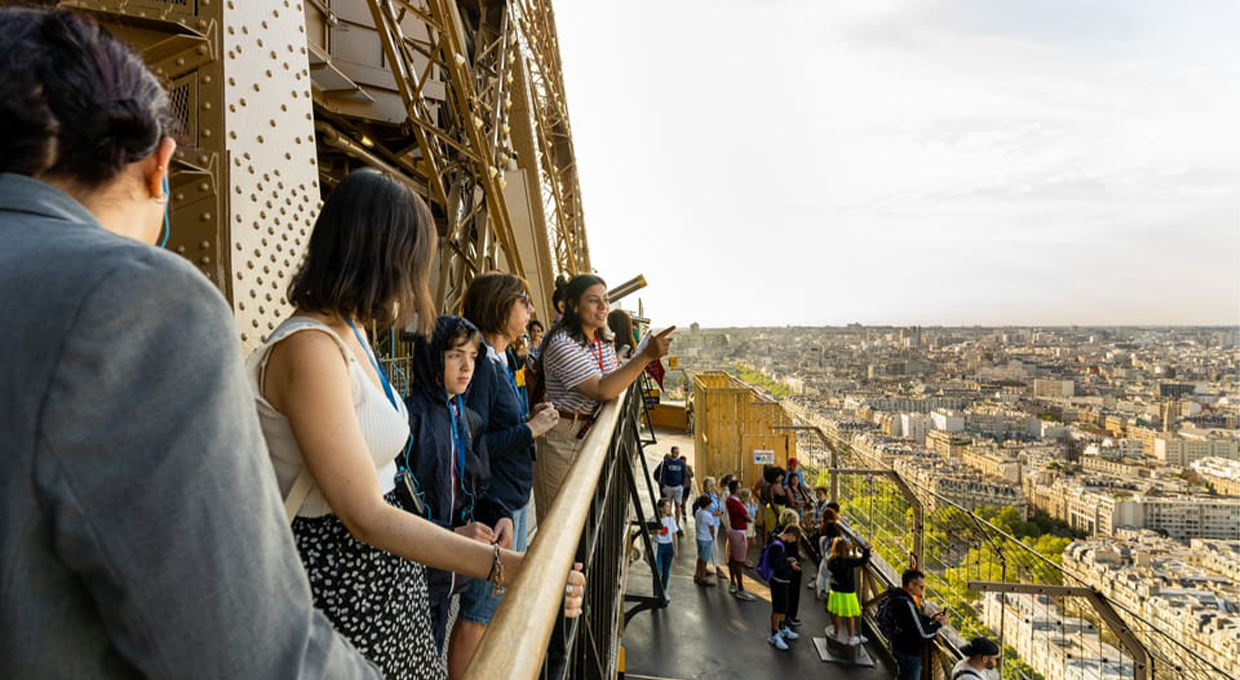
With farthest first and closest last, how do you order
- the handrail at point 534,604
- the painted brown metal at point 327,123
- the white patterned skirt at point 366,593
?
the painted brown metal at point 327,123, the white patterned skirt at point 366,593, the handrail at point 534,604

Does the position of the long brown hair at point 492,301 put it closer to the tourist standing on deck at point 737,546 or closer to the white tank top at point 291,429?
the white tank top at point 291,429

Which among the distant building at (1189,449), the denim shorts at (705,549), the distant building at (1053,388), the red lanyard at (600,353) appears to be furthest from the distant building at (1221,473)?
the red lanyard at (600,353)

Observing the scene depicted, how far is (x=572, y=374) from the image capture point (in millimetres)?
3127

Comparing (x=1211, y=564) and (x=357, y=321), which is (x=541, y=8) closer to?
(x=357, y=321)

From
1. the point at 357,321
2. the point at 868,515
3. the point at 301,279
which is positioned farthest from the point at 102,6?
the point at 868,515

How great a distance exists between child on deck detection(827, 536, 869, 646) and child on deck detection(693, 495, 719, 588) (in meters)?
2.13

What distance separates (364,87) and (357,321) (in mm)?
8032

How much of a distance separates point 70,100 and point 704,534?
392 inches

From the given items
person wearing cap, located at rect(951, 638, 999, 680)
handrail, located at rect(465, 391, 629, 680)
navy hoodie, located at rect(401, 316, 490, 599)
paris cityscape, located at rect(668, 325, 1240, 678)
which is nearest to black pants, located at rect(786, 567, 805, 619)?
person wearing cap, located at rect(951, 638, 999, 680)

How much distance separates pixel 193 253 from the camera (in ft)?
7.10

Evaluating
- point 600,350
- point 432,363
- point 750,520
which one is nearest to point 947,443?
point 750,520

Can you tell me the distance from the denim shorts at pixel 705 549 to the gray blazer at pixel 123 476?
994 cm

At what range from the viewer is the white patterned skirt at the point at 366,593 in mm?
1238

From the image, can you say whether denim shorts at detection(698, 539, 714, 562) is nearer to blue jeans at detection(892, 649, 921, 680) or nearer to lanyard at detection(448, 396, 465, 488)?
blue jeans at detection(892, 649, 921, 680)
